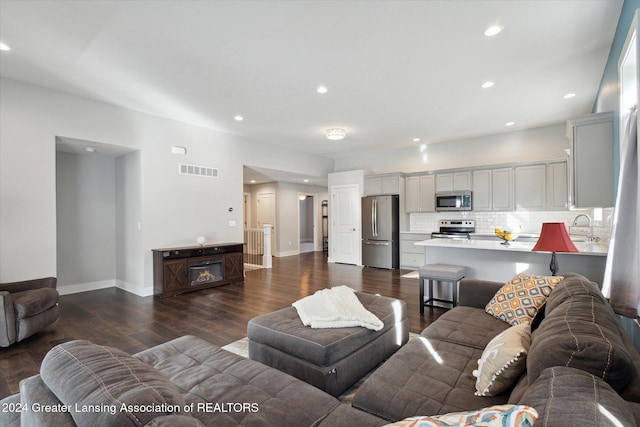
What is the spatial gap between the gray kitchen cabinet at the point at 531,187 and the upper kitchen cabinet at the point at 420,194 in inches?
65.4

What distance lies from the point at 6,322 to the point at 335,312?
10.9 feet

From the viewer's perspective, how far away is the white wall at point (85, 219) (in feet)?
16.7

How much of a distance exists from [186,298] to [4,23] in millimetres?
3871

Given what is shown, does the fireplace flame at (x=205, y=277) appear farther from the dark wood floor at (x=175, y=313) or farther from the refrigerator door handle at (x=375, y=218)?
the refrigerator door handle at (x=375, y=218)

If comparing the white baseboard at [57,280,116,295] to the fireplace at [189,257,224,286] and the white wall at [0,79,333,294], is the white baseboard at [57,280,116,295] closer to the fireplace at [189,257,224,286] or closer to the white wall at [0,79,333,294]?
the white wall at [0,79,333,294]

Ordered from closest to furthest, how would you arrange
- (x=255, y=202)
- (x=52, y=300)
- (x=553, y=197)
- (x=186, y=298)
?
(x=52, y=300) < (x=186, y=298) < (x=553, y=197) < (x=255, y=202)

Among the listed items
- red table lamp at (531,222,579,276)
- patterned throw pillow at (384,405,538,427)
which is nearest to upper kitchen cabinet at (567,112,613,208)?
red table lamp at (531,222,579,276)

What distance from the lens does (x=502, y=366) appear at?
4.33ft

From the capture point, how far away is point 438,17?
8.57 feet

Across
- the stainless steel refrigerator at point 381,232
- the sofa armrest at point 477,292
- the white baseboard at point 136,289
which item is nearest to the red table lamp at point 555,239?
the sofa armrest at point 477,292

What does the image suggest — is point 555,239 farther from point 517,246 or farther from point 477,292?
point 517,246

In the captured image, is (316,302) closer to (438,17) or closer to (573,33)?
(438,17)

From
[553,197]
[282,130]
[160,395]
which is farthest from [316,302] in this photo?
[553,197]

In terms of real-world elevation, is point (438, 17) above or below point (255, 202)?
above
